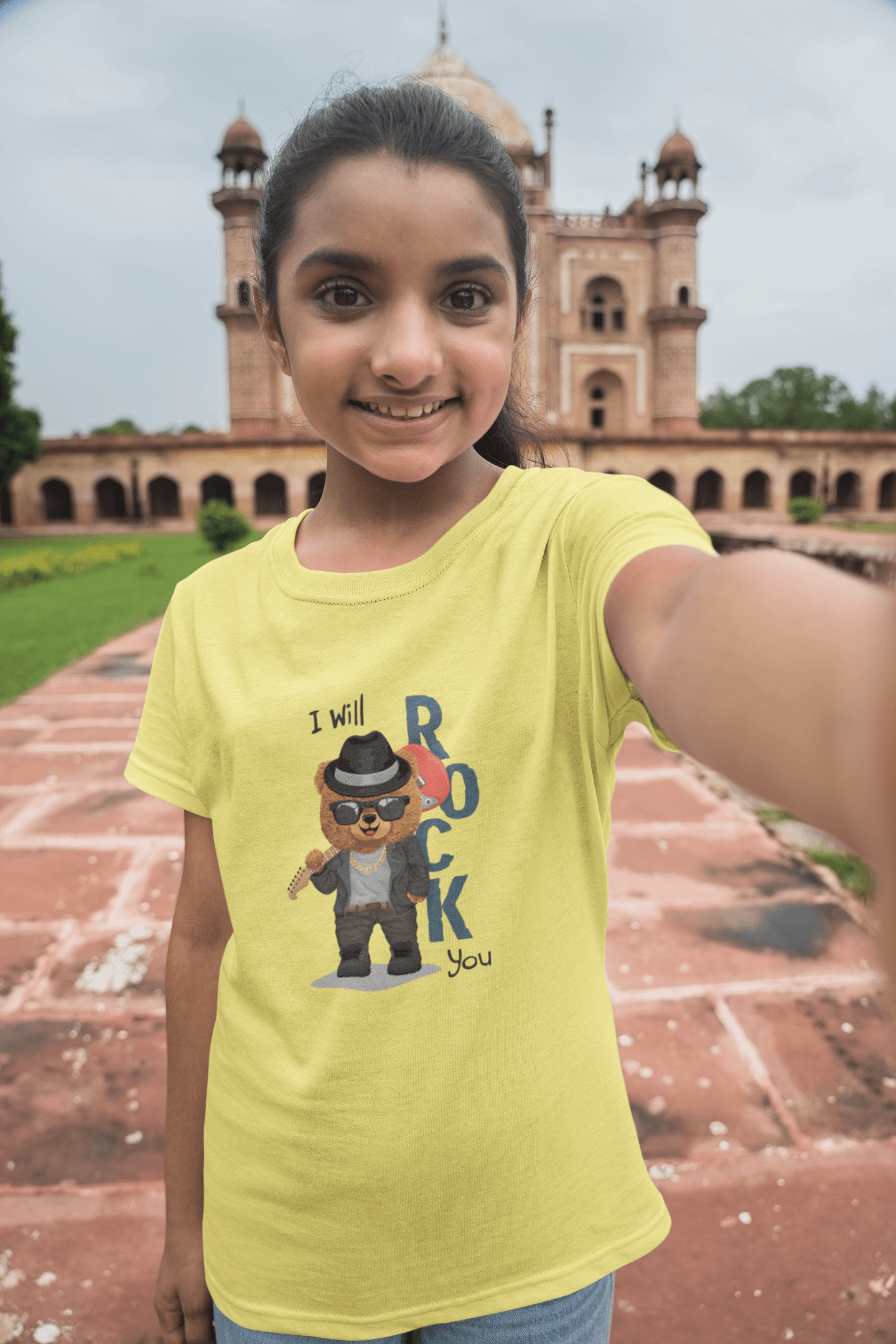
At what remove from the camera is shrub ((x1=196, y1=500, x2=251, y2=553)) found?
12117 millimetres

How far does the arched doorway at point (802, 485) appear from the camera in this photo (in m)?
22.3

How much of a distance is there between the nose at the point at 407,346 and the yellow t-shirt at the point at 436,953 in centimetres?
12

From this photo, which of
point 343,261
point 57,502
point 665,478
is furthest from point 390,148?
point 57,502

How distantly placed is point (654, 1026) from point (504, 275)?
146cm

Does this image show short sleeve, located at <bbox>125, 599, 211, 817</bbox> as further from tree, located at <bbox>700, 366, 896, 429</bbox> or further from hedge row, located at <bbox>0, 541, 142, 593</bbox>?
tree, located at <bbox>700, 366, 896, 429</bbox>

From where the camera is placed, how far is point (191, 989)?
862 mm

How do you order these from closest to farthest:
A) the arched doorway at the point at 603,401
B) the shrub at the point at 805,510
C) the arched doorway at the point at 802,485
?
the shrub at the point at 805,510 → the arched doorway at the point at 802,485 → the arched doorway at the point at 603,401

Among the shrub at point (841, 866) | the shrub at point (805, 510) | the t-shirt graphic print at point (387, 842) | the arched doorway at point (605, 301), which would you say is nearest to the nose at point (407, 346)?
the t-shirt graphic print at point (387, 842)

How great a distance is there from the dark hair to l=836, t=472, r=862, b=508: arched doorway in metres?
23.7

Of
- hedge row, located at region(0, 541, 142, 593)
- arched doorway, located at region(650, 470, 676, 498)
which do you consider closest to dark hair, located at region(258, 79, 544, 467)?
hedge row, located at region(0, 541, 142, 593)

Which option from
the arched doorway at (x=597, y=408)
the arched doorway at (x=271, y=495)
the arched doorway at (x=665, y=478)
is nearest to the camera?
the arched doorway at (x=271, y=495)

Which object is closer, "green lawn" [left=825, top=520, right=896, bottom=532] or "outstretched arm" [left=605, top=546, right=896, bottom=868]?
"outstretched arm" [left=605, top=546, right=896, bottom=868]

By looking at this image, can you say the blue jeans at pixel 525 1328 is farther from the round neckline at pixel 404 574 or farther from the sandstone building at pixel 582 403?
the sandstone building at pixel 582 403

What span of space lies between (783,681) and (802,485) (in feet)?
80.4
